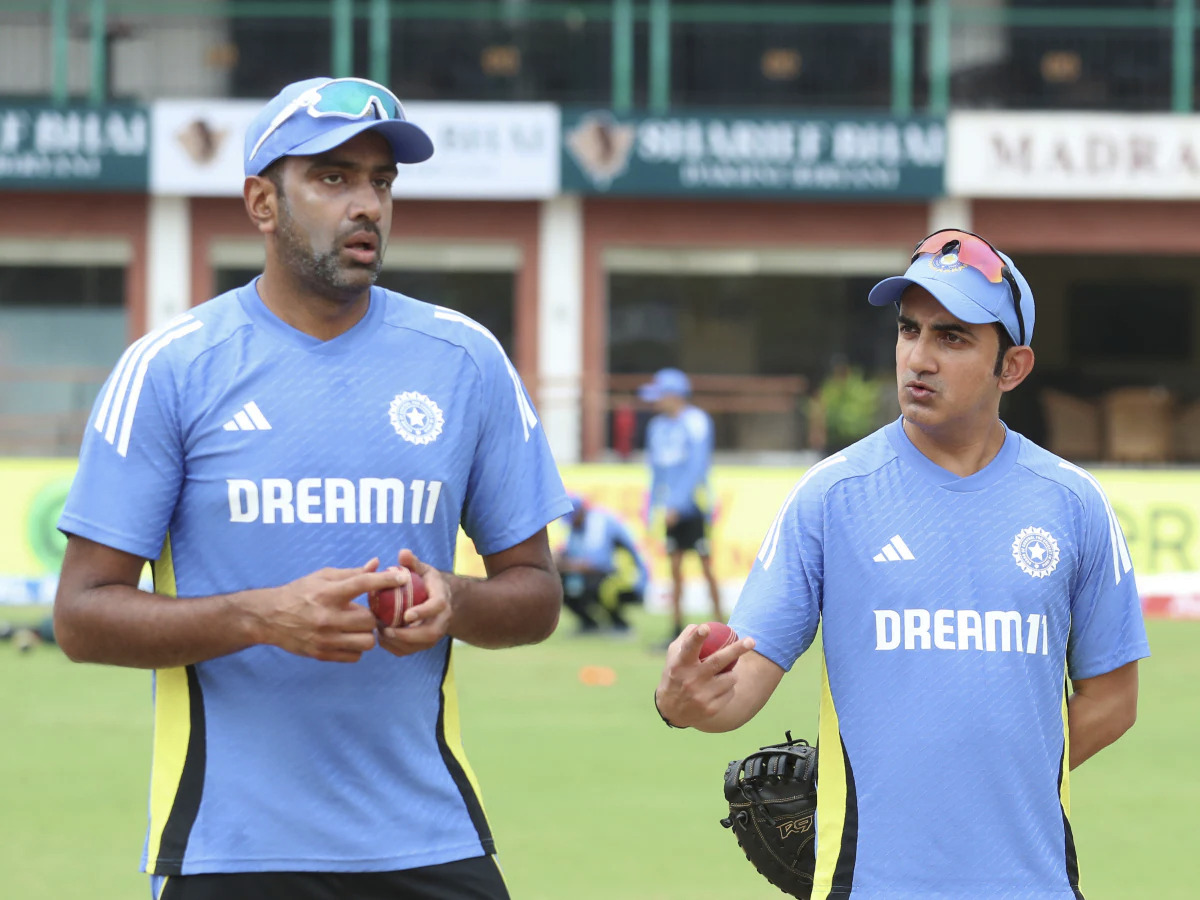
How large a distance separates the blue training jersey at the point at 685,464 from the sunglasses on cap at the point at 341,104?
11.5m

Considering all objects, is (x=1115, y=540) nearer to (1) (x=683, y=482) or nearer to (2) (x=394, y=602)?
(2) (x=394, y=602)

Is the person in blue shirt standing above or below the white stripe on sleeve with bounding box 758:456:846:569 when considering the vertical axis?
below

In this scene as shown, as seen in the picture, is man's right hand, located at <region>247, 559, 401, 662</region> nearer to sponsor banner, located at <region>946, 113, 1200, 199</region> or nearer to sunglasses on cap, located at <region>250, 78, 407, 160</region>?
sunglasses on cap, located at <region>250, 78, 407, 160</region>

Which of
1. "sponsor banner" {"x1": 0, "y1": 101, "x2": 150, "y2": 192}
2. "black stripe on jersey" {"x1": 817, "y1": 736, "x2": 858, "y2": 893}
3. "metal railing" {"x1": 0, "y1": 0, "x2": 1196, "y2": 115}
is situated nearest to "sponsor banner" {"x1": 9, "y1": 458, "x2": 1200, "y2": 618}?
"sponsor banner" {"x1": 0, "y1": 101, "x2": 150, "y2": 192}

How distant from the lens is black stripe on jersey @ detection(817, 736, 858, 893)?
11.4 feet

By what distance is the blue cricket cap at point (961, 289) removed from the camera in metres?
3.56

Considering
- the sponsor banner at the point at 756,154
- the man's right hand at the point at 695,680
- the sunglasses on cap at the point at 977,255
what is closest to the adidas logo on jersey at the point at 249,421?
the man's right hand at the point at 695,680

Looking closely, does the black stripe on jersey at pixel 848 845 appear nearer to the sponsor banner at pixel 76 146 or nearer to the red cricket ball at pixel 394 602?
the red cricket ball at pixel 394 602

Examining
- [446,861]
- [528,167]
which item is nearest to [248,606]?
[446,861]

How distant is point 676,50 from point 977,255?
25192mm

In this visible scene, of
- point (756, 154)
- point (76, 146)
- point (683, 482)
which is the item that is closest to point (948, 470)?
point (683, 482)

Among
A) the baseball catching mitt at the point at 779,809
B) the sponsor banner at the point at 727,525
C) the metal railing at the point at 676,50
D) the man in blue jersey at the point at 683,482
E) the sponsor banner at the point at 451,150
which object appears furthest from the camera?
the metal railing at the point at 676,50

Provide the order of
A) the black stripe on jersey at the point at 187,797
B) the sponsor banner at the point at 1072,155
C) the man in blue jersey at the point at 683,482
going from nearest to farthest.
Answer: the black stripe on jersey at the point at 187,797, the man in blue jersey at the point at 683,482, the sponsor banner at the point at 1072,155

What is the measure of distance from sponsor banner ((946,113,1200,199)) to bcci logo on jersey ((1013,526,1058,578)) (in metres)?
22.9
